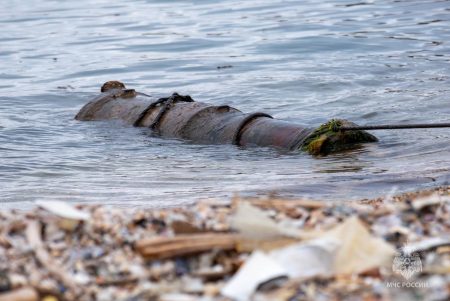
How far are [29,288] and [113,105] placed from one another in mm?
8180

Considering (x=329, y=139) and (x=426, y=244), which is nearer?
(x=426, y=244)

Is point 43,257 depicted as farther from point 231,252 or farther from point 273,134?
point 273,134

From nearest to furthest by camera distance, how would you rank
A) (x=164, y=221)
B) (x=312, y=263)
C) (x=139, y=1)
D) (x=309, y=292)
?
(x=309, y=292) < (x=312, y=263) < (x=164, y=221) < (x=139, y=1)

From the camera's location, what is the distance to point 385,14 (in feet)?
65.3

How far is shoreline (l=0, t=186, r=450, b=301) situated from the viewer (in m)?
3.54

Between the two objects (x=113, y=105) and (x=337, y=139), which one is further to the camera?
(x=113, y=105)

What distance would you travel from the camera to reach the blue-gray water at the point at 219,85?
884 cm

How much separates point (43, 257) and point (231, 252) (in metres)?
0.83

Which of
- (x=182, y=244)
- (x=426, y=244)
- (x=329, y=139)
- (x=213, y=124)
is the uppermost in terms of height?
(x=182, y=244)

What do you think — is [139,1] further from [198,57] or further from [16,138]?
[16,138]

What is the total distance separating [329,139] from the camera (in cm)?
940

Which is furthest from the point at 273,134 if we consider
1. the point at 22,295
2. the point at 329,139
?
the point at 22,295

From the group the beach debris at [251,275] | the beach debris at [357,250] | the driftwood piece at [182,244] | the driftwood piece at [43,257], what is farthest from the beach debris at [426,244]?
the driftwood piece at [43,257]

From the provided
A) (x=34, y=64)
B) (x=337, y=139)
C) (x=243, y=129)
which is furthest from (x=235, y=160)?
(x=34, y=64)
